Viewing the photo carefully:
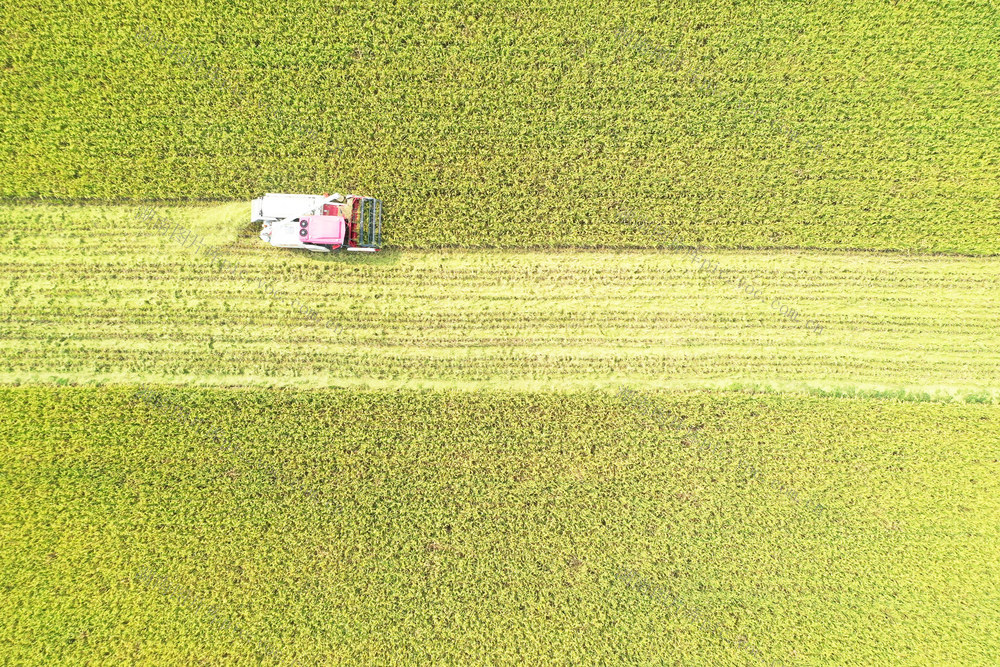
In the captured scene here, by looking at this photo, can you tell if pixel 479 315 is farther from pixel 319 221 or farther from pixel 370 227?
pixel 319 221

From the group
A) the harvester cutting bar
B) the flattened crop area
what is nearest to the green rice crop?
the flattened crop area

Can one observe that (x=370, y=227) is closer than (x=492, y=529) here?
No

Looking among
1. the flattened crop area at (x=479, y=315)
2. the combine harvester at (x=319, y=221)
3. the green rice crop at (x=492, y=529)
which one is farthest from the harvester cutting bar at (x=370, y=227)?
the green rice crop at (x=492, y=529)

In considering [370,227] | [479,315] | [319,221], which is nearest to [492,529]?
[479,315]

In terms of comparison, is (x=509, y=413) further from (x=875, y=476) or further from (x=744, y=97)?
(x=744, y=97)

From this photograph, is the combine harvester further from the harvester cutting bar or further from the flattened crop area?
the flattened crop area
